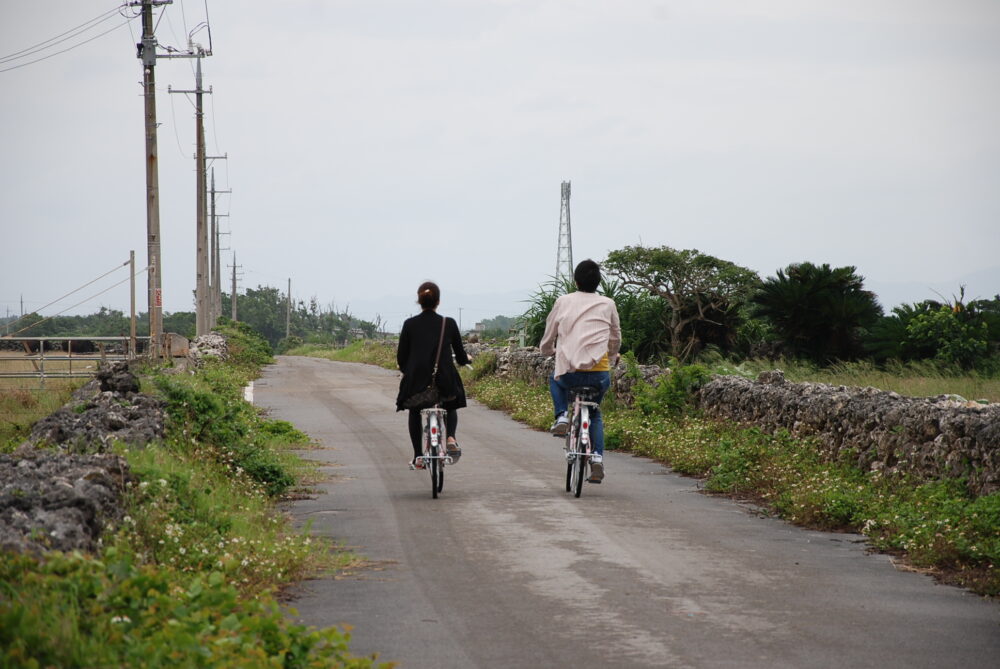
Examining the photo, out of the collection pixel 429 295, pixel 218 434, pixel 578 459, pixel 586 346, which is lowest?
pixel 578 459

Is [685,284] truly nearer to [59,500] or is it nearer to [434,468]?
[434,468]

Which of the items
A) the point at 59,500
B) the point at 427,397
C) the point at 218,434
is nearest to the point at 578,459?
the point at 427,397

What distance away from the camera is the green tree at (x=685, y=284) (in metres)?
30.1

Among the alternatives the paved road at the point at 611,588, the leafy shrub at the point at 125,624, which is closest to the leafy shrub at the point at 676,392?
the paved road at the point at 611,588

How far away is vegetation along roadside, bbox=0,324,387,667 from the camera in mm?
4199

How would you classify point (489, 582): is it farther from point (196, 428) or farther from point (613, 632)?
point (196, 428)

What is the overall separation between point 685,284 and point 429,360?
21684mm

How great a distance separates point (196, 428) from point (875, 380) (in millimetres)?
11545

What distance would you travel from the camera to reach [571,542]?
8.73 meters

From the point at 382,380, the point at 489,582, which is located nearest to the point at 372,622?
the point at 489,582

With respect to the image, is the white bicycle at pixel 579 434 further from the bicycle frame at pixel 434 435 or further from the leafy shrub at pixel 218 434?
the leafy shrub at pixel 218 434

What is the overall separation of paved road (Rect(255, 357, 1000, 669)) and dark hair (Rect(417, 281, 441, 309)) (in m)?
1.90

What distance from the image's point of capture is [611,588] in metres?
7.15

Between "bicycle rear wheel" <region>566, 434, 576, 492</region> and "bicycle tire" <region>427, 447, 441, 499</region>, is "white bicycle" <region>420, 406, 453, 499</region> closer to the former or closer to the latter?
"bicycle tire" <region>427, 447, 441, 499</region>
